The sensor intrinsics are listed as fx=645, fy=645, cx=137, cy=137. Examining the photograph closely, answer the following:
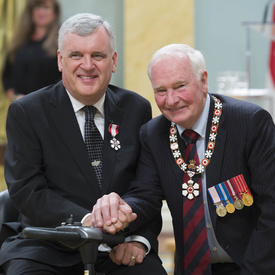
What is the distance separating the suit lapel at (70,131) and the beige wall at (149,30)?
12.0 feet

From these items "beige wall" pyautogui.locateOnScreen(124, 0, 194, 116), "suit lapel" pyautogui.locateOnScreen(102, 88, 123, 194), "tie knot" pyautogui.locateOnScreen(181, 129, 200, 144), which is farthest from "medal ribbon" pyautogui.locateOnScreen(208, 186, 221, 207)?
"beige wall" pyautogui.locateOnScreen(124, 0, 194, 116)

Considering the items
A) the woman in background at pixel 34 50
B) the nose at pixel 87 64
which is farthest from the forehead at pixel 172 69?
the woman in background at pixel 34 50

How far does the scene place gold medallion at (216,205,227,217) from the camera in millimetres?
2871

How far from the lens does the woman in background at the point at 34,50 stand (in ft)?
19.8

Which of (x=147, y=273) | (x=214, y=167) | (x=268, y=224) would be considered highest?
(x=214, y=167)

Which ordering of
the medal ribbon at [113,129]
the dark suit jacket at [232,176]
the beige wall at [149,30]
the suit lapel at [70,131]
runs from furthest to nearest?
the beige wall at [149,30] < the medal ribbon at [113,129] < the suit lapel at [70,131] < the dark suit jacket at [232,176]

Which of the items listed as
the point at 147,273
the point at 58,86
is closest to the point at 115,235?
the point at 147,273

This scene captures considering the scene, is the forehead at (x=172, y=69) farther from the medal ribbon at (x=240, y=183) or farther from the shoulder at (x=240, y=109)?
the medal ribbon at (x=240, y=183)

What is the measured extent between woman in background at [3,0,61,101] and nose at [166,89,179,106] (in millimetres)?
3217

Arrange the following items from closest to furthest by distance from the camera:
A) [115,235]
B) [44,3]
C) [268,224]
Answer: [115,235]
[268,224]
[44,3]

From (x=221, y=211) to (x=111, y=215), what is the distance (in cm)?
54

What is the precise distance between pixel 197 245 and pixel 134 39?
4.25 m

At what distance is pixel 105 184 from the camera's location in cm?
301

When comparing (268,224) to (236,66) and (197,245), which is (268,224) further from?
(236,66)
